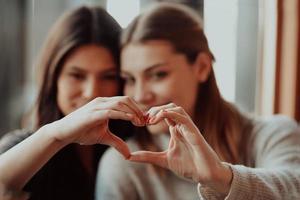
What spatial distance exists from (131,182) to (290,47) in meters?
0.45

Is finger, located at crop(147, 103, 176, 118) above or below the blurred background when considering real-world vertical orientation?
below

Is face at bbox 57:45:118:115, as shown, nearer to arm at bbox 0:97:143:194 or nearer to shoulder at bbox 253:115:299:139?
arm at bbox 0:97:143:194

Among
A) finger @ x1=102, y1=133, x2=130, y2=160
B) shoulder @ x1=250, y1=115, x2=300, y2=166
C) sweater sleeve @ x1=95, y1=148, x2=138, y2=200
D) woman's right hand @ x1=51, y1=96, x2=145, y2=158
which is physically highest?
woman's right hand @ x1=51, y1=96, x2=145, y2=158

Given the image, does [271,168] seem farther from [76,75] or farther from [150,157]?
[76,75]

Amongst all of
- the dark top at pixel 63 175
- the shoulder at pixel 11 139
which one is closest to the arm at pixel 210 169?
the dark top at pixel 63 175

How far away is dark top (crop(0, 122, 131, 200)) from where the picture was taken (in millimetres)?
966

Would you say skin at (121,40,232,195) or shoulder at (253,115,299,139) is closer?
skin at (121,40,232,195)

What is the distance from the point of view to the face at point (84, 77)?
97 cm

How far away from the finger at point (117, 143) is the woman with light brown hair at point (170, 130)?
5 cm

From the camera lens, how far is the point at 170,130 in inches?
37.1

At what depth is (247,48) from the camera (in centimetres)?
103

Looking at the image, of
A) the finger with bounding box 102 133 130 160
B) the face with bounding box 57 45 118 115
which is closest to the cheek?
the face with bounding box 57 45 118 115

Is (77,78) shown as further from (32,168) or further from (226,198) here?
(226,198)

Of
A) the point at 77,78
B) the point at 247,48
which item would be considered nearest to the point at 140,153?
the point at 77,78
